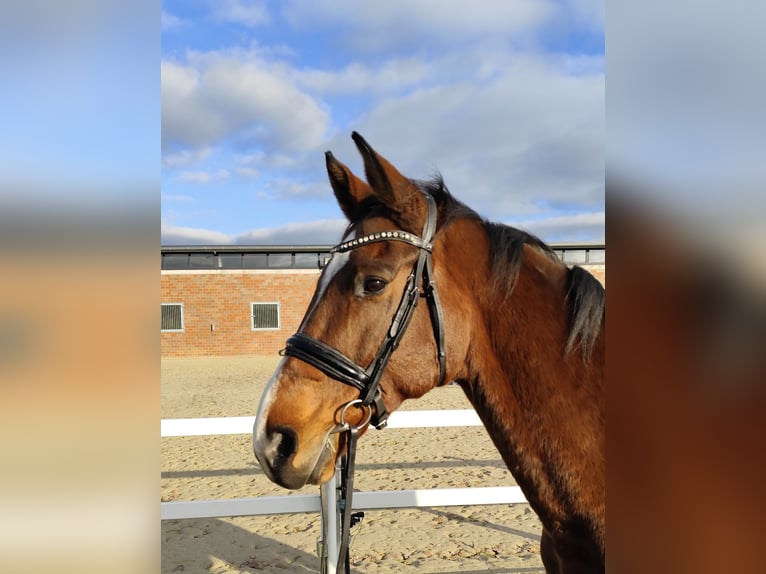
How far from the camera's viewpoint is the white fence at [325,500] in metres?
3.39

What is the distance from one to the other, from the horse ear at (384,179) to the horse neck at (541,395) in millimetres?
507

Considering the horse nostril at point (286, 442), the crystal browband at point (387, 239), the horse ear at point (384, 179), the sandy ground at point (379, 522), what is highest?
the horse ear at point (384, 179)

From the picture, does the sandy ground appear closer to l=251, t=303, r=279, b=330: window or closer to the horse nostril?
the horse nostril

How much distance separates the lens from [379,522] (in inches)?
211

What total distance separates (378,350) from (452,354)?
0.28 meters

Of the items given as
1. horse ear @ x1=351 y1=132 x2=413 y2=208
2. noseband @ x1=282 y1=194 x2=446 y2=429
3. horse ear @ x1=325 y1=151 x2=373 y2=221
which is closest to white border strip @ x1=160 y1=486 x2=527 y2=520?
noseband @ x1=282 y1=194 x2=446 y2=429

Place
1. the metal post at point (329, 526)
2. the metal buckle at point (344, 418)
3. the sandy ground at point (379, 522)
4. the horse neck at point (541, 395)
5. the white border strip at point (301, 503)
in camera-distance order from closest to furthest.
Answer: the horse neck at point (541, 395) < the metal buckle at point (344, 418) < the metal post at point (329, 526) < the white border strip at point (301, 503) < the sandy ground at point (379, 522)

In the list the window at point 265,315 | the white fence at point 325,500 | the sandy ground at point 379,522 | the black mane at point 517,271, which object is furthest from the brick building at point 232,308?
the black mane at point 517,271

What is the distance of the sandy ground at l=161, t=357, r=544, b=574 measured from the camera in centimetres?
446

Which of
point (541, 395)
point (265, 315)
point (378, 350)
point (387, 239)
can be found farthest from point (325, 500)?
point (265, 315)

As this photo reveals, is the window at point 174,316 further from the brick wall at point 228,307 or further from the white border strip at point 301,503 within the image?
the white border strip at point 301,503
